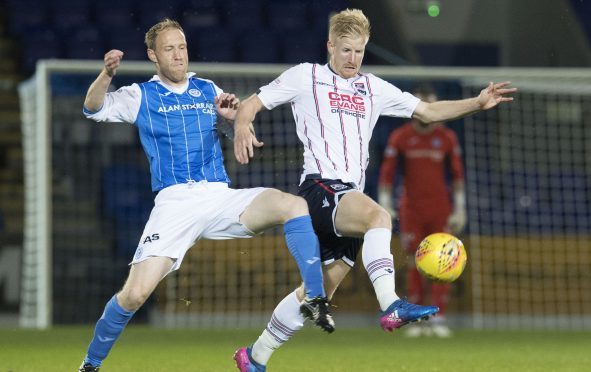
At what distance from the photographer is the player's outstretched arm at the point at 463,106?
629cm

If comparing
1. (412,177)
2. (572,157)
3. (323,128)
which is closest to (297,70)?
(323,128)

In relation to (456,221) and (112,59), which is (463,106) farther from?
(456,221)

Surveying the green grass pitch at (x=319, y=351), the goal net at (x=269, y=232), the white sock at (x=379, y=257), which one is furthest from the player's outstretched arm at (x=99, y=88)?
the goal net at (x=269, y=232)

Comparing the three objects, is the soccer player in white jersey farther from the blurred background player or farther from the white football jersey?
the blurred background player

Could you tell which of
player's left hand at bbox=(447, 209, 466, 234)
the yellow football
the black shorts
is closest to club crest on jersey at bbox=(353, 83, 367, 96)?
the black shorts

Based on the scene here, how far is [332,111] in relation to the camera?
6.29m

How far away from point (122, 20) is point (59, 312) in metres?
5.03

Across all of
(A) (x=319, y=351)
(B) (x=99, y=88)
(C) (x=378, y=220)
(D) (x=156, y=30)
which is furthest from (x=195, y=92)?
(A) (x=319, y=351)

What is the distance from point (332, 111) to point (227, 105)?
0.53 m

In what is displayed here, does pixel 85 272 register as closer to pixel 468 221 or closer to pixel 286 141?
pixel 286 141

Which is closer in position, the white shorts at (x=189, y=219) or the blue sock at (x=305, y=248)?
the blue sock at (x=305, y=248)

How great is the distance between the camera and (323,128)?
6.27 metres

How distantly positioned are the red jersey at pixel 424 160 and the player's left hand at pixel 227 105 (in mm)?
4968

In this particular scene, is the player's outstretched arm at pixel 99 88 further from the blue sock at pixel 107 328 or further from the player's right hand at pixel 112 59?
the blue sock at pixel 107 328
